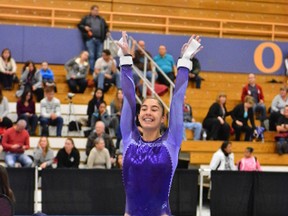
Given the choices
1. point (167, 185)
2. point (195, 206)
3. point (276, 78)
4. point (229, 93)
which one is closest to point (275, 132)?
point (229, 93)

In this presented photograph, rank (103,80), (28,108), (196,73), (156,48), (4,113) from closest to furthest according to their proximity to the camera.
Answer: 1. (4,113)
2. (28,108)
3. (103,80)
4. (196,73)
5. (156,48)

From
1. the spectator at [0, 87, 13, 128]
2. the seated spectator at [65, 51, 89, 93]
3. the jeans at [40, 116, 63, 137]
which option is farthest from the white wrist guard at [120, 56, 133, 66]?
the seated spectator at [65, 51, 89, 93]

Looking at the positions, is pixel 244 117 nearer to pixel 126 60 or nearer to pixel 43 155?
pixel 43 155

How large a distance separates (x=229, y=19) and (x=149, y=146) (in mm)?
14526

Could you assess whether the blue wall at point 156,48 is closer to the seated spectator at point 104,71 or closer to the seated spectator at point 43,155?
the seated spectator at point 104,71

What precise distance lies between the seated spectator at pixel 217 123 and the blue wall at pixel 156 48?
12.2 feet

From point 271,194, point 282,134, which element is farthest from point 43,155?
point 282,134

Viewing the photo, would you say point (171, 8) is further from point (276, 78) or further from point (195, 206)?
point (195, 206)

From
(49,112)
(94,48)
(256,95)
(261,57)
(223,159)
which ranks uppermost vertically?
(261,57)

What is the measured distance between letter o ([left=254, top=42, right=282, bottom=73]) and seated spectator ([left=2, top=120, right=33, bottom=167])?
8.16 meters

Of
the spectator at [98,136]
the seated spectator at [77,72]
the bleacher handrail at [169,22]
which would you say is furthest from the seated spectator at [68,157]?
the bleacher handrail at [169,22]

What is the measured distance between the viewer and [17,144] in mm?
12344

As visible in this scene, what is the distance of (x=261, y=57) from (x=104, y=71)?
17.5 feet

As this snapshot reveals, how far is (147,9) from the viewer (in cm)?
1828
